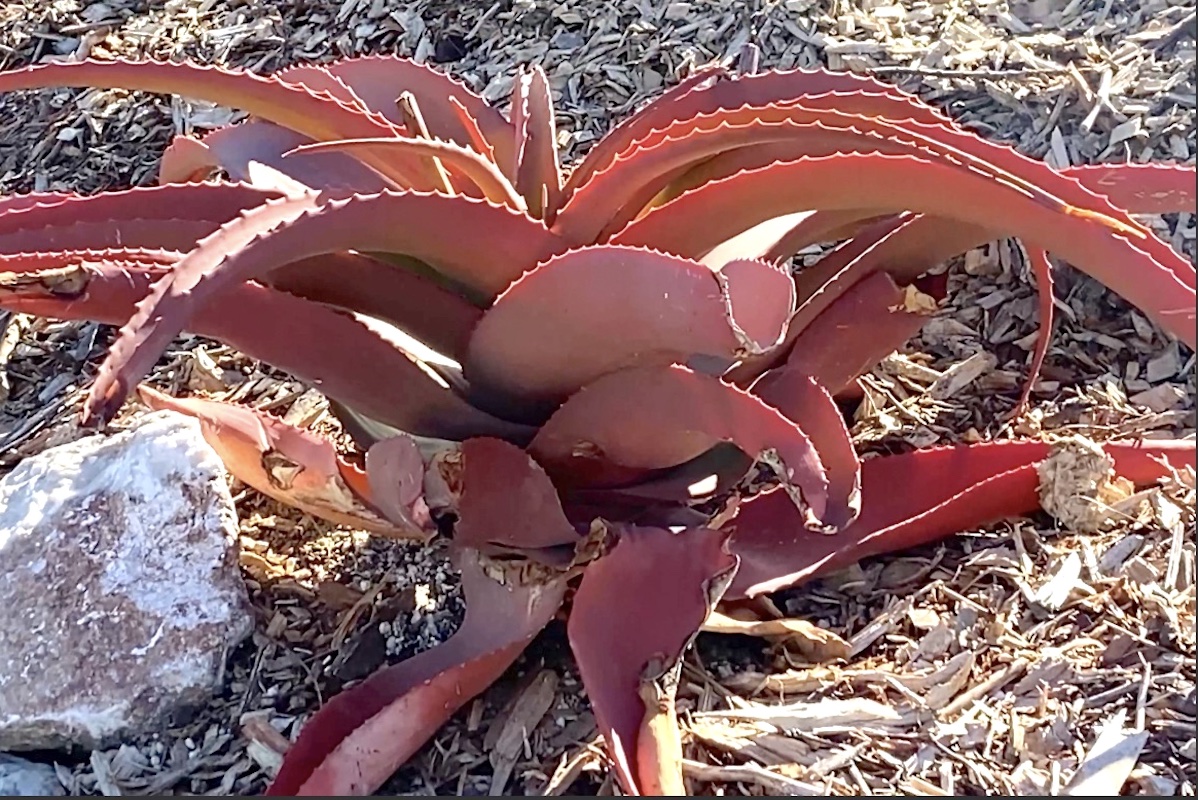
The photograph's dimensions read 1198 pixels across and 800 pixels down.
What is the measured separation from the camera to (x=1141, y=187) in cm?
104

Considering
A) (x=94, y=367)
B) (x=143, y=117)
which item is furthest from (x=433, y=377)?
(x=143, y=117)

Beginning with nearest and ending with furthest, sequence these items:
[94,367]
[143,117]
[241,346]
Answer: [241,346]
[94,367]
[143,117]

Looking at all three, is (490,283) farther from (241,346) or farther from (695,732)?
(695,732)

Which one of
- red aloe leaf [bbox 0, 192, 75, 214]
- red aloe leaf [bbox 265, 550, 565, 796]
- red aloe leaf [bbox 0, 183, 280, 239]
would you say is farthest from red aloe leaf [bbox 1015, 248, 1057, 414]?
red aloe leaf [bbox 0, 192, 75, 214]

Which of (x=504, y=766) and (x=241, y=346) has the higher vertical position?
(x=241, y=346)

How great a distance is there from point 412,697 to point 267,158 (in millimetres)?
520

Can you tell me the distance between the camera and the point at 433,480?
1.06m

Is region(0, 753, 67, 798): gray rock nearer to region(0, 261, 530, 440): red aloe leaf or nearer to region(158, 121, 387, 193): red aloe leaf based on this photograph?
region(0, 261, 530, 440): red aloe leaf

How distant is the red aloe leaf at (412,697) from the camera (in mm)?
1025

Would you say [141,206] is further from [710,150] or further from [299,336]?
[710,150]

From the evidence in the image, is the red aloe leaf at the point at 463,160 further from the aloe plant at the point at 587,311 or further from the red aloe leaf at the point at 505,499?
the red aloe leaf at the point at 505,499

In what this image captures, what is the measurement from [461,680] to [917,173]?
55 centimetres

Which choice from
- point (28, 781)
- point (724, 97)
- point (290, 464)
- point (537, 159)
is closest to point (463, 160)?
point (537, 159)

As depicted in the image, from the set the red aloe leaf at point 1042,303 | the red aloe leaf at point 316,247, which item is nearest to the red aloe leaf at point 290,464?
the red aloe leaf at point 316,247
